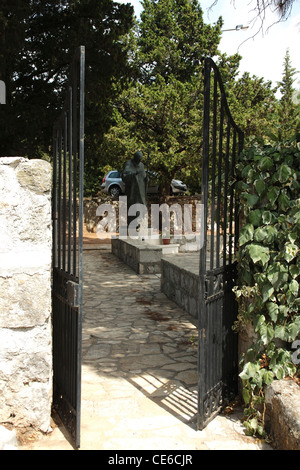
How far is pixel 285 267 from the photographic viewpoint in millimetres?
2738

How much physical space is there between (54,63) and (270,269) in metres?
8.78

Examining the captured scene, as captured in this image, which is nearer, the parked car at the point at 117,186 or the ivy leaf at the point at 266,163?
the ivy leaf at the point at 266,163

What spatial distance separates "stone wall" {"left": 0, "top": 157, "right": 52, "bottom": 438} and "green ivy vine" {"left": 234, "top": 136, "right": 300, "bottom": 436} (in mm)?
1269

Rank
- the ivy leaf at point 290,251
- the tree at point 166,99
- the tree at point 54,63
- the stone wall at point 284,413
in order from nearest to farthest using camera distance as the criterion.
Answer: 1. the stone wall at point 284,413
2. the ivy leaf at point 290,251
3. the tree at point 54,63
4. the tree at point 166,99

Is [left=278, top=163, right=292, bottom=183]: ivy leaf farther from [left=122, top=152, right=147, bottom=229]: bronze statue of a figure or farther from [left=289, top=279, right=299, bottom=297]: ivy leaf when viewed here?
[left=122, top=152, right=147, bottom=229]: bronze statue of a figure

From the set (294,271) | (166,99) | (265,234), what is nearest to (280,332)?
(294,271)

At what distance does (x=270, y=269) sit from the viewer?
9.09 ft

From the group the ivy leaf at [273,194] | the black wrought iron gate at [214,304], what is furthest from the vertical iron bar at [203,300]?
the ivy leaf at [273,194]

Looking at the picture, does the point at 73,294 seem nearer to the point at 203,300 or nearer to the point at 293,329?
the point at 203,300

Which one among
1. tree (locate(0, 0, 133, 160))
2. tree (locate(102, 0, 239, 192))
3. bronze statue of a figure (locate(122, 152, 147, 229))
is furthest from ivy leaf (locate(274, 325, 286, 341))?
tree (locate(102, 0, 239, 192))

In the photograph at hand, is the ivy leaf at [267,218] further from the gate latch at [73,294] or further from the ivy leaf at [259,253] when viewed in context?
the gate latch at [73,294]

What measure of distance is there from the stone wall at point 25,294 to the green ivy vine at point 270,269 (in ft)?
4.16

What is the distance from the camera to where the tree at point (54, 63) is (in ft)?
30.5

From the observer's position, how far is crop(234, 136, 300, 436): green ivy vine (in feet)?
8.95
